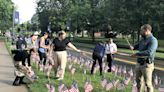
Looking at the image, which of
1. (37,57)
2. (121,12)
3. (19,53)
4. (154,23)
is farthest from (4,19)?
(19,53)

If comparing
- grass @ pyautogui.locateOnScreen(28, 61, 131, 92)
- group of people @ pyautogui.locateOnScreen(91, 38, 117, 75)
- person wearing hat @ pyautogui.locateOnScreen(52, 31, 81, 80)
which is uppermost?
person wearing hat @ pyautogui.locateOnScreen(52, 31, 81, 80)

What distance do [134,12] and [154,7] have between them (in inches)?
152

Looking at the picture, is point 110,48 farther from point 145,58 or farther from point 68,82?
point 145,58

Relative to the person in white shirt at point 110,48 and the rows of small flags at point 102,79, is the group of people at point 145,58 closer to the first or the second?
the rows of small flags at point 102,79

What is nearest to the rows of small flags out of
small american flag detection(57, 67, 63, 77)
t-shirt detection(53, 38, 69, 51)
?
small american flag detection(57, 67, 63, 77)

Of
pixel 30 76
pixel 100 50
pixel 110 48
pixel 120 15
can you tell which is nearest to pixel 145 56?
pixel 30 76

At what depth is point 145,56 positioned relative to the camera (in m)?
8.75

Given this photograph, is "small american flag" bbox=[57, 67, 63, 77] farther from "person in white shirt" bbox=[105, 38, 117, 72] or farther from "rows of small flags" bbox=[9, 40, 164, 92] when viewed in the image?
"person in white shirt" bbox=[105, 38, 117, 72]

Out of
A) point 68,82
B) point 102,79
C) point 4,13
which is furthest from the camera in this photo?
point 4,13

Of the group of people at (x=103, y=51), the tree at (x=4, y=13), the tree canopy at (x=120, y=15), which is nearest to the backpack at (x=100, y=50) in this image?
the group of people at (x=103, y=51)

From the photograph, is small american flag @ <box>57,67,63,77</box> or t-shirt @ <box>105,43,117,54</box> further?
t-shirt @ <box>105,43,117,54</box>

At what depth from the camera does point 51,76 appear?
13961 mm

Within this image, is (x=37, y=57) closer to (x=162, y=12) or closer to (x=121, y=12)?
(x=162, y=12)

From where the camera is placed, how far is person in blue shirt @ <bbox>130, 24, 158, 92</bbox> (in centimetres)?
870
